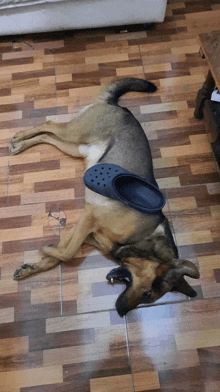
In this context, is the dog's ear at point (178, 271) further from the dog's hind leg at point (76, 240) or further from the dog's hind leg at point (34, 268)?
the dog's hind leg at point (34, 268)

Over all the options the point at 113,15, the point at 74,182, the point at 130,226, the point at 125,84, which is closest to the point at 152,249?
the point at 130,226

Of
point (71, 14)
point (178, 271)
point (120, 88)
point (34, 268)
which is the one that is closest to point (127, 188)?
point (178, 271)

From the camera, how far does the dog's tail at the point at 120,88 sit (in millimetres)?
3084

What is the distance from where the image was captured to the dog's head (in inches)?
83.7

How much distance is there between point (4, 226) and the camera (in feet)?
9.00

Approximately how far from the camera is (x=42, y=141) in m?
3.03

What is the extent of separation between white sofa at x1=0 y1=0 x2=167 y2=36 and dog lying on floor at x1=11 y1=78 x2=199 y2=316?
3.04 feet

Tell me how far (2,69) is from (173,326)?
9.24ft

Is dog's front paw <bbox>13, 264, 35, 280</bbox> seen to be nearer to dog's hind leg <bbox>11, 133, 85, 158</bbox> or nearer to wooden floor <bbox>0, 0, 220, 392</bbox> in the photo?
wooden floor <bbox>0, 0, 220, 392</bbox>

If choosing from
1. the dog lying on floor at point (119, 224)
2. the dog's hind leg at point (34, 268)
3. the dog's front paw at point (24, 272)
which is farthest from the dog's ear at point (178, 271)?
the dog's front paw at point (24, 272)

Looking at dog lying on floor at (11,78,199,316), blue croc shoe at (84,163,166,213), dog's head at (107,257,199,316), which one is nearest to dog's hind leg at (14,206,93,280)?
dog lying on floor at (11,78,199,316)

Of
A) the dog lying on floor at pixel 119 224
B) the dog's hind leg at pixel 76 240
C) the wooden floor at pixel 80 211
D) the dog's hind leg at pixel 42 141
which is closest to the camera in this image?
the dog lying on floor at pixel 119 224

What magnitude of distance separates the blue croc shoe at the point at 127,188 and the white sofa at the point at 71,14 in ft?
5.74

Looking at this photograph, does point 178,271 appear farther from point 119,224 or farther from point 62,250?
point 62,250
